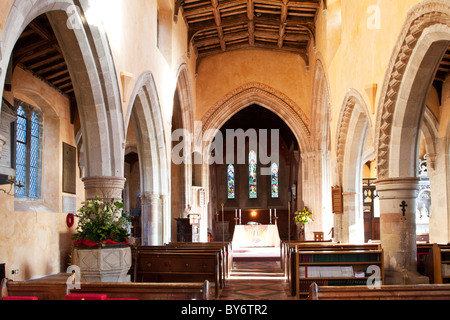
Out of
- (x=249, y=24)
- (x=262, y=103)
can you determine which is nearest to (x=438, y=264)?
(x=249, y=24)

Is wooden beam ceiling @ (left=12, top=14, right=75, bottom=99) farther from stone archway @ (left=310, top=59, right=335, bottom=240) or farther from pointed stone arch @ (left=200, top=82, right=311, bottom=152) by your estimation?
stone archway @ (left=310, top=59, right=335, bottom=240)

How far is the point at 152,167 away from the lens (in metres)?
10.3

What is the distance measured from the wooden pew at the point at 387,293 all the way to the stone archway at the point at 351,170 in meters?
6.79

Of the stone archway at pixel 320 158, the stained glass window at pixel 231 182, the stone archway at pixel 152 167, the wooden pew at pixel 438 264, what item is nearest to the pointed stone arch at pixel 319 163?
the stone archway at pixel 320 158

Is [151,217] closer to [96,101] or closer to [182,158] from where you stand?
[96,101]

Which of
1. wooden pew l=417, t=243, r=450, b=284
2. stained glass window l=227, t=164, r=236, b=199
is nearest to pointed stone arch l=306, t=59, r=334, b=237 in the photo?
wooden pew l=417, t=243, r=450, b=284

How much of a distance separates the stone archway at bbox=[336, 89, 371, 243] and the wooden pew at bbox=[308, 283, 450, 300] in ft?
22.3

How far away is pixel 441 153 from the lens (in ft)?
36.1

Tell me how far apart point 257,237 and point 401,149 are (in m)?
7.61

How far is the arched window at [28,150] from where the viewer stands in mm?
9414

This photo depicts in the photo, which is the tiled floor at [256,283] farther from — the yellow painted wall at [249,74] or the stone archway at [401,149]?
the yellow painted wall at [249,74]

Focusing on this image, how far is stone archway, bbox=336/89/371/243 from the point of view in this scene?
10.2 metres

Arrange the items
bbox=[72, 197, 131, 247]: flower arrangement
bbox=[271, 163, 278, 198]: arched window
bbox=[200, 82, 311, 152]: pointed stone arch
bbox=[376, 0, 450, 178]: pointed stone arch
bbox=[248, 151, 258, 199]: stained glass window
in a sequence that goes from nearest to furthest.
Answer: bbox=[72, 197, 131, 247]: flower arrangement → bbox=[376, 0, 450, 178]: pointed stone arch → bbox=[200, 82, 311, 152]: pointed stone arch → bbox=[271, 163, 278, 198]: arched window → bbox=[248, 151, 258, 199]: stained glass window
